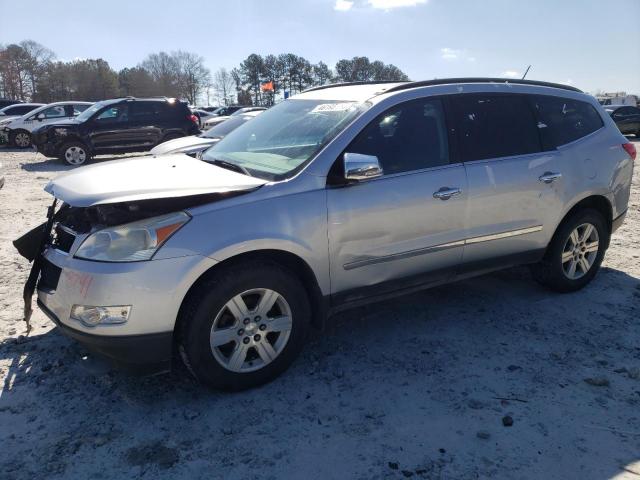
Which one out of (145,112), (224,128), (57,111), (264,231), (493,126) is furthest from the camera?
(57,111)

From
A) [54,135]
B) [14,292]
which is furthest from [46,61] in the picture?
[14,292]

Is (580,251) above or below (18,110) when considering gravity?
below

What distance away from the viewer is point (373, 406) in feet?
9.50

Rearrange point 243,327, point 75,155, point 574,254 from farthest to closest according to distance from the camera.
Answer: point 75,155 < point 574,254 < point 243,327

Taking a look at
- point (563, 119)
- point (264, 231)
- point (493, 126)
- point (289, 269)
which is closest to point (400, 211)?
point (289, 269)

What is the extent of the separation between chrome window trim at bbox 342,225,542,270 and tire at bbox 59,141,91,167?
1267 centimetres

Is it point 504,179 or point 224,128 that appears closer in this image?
point 504,179

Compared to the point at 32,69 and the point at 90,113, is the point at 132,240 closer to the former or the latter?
the point at 90,113

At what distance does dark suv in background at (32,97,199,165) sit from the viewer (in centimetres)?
1354

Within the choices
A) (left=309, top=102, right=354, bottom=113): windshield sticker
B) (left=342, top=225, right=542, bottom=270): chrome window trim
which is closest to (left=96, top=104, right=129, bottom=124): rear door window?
(left=309, top=102, right=354, bottom=113): windshield sticker

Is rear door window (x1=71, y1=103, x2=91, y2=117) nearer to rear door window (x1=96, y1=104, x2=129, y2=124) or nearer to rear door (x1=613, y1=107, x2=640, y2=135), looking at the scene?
rear door window (x1=96, y1=104, x2=129, y2=124)

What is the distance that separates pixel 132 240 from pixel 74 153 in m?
12.8

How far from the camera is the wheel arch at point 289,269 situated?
110 inches

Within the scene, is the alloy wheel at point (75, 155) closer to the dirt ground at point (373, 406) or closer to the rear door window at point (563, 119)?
the dirt ground at point (373, 406)
